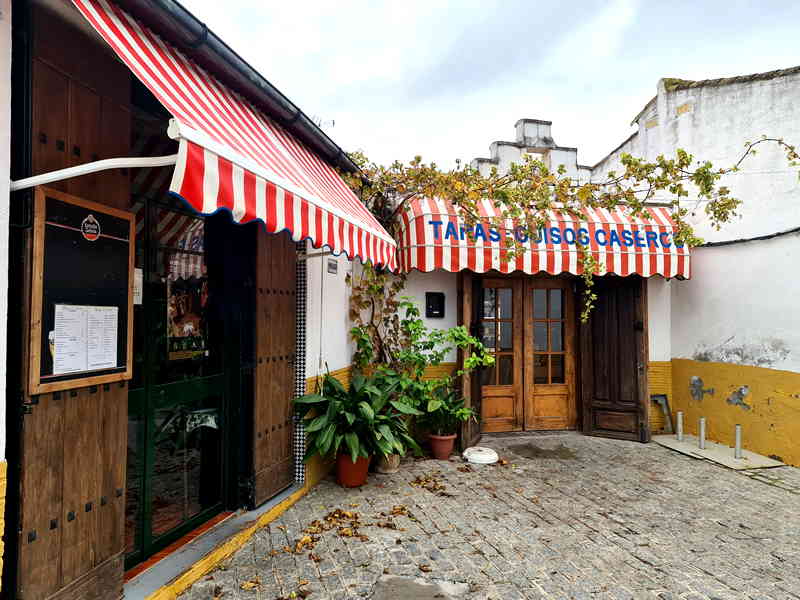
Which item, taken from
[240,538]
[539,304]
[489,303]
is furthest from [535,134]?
[240,538]

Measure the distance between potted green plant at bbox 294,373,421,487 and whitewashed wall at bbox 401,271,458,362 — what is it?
233 centimetres

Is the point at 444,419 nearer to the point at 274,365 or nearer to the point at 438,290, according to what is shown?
the point at 438,290

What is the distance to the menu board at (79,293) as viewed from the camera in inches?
91.1

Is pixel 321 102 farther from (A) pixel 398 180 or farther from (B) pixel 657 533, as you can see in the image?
(B) pixel 657 533

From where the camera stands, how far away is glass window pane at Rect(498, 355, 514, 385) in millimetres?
8047

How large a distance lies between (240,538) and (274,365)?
5.20 feet

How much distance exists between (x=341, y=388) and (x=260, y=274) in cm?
171

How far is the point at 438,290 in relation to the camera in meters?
7.77

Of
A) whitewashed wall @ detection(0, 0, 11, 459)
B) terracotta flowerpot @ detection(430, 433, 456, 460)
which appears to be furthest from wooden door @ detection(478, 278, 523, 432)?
whitewashed wall @ detection(0, 0, 11, 459)

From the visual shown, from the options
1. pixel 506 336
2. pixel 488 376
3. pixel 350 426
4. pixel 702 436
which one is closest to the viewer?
pixel 350 426

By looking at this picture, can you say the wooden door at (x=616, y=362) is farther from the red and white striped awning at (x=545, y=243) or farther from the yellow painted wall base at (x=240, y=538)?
the yellow painted wall base at (x=240, y=538)

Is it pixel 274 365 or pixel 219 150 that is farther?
pixel 274 365

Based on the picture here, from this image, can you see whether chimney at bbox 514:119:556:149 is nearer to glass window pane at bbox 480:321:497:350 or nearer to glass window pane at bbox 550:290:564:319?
glass window pane at bbox 550:290:564:319

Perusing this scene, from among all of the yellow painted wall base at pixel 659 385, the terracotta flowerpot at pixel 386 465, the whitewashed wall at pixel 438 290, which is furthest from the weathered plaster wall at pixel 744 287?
the terracotta flowerpot at pixel 386 465
